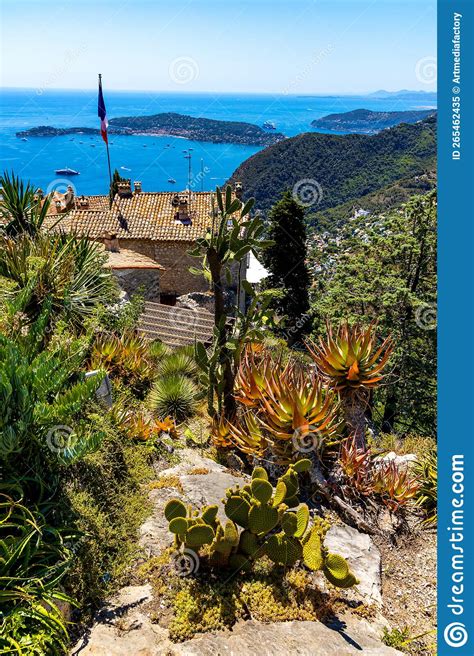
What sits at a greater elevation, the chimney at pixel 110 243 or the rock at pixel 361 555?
the chimney at pixel 110 243

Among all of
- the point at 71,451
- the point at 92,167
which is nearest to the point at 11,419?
the point at 71,451

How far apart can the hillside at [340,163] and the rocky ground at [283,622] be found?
64.5m

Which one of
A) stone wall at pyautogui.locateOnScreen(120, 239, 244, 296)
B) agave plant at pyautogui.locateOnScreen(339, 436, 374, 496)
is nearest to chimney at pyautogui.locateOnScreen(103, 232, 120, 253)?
stone wall at pyautogui.locateOnScreen(120, 239, 244, 296)

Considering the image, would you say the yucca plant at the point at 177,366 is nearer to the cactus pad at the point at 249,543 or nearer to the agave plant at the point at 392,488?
the agave plant at the point at 392,488

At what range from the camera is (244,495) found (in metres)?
4.68

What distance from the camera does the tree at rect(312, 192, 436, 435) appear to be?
14.2m

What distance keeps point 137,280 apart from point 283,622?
11996mm

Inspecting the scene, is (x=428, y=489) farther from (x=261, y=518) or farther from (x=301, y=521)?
(x=261, y=518)

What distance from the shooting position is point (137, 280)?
15.0m

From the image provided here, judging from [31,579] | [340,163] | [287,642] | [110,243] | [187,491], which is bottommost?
[287,642]

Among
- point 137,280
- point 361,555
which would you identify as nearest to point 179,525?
point 361,555

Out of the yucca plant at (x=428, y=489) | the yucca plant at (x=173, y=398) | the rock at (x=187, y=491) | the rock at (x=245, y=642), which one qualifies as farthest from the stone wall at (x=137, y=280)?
the rock at (x=245, y=642)

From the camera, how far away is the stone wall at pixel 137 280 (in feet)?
47.4

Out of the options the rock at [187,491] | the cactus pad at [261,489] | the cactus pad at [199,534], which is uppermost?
Result: the cactus pad at [261,489]
